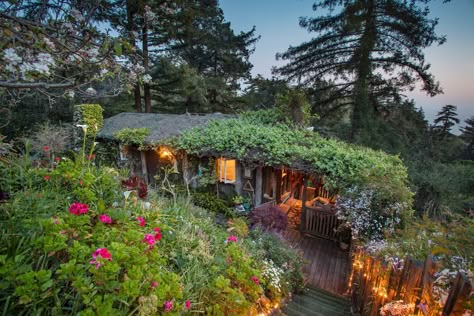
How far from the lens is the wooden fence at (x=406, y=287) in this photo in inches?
69.4

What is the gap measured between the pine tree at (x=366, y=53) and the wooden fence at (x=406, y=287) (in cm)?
837

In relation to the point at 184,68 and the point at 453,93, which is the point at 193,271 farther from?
the point at 453,93

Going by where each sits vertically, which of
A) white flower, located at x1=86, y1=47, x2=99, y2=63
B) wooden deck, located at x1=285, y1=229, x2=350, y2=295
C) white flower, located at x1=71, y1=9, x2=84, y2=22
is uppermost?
white flower, located at x1=71, y1=9, x2=84, y2=22

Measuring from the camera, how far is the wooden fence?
5.78ft

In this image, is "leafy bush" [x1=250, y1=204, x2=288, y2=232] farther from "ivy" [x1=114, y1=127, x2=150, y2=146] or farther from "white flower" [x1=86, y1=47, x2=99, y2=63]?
"ivy" [x1=114, y1=127, x2=150, y2=146]

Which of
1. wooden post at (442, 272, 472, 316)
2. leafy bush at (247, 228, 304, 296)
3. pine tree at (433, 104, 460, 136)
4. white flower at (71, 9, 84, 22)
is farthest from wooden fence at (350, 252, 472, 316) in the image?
pine tree at (433, 104, 460, 136)

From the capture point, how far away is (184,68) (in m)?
11.7

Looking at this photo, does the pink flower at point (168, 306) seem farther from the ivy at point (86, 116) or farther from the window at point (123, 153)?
the window at point (123, 153)

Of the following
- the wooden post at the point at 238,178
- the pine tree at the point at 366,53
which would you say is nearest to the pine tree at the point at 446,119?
the pine tree at the point at 366,53

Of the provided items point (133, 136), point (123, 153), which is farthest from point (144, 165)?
point (133, 136)

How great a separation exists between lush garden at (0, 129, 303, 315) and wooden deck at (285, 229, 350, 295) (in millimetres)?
1829

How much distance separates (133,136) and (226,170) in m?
4.19

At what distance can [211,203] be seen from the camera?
796 centimetres

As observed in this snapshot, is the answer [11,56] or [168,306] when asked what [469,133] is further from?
[11,56]
